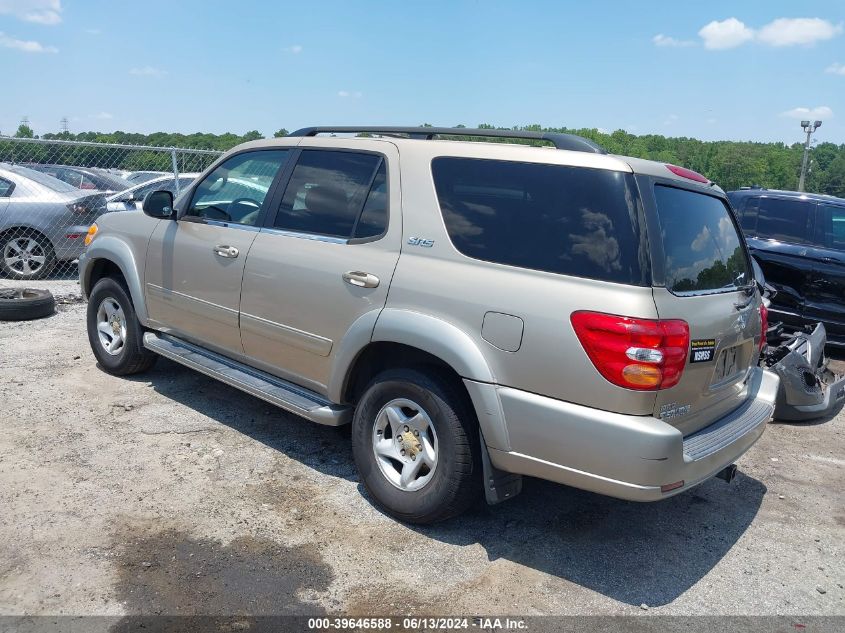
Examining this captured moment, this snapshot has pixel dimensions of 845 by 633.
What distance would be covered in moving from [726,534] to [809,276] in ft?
16.5

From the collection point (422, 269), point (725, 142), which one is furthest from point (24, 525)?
point (725, 142)

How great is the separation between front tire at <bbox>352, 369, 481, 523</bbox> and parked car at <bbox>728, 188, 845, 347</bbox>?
5.93m

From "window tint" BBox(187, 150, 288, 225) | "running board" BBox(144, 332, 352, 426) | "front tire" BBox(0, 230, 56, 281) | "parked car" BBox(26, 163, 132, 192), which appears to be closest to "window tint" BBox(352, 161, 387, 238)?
"window tint" BBox(187, 150, 288, 225)

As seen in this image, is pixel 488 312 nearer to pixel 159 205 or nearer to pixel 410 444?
pixel 410 444

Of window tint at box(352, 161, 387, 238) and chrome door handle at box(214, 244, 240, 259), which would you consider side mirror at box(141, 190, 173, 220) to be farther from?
window tint at box(352, 161, 387, 238)

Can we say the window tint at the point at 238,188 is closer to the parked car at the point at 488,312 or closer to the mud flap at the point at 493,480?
the parked car at the point at 488,312

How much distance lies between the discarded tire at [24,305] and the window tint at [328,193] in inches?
186

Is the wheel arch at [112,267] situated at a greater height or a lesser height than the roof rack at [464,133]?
lesser

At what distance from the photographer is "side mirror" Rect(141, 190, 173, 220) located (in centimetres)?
500

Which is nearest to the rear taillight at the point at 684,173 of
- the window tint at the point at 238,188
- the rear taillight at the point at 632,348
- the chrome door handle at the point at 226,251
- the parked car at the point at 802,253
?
the rear taillight at the point at 632,348

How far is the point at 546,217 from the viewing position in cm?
326

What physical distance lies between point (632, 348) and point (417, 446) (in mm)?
1284

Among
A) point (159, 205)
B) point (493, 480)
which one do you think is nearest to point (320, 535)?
point (493, 480)

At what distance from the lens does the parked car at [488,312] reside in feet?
9.86
